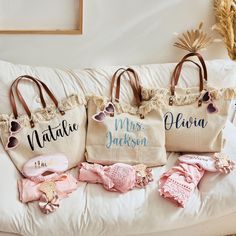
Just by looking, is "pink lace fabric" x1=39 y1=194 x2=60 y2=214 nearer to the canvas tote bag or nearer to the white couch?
the white couch

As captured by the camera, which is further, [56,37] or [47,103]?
[56,37]

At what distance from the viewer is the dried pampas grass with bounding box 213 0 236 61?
2036mm

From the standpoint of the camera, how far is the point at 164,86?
1976mm

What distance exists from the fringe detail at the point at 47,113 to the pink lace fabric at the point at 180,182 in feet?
1.84

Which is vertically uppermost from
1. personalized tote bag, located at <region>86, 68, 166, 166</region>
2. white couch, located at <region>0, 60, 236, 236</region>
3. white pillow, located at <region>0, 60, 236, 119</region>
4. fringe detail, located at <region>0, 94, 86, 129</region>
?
white pillow, located at <region>0, 60, 236, 119</region>

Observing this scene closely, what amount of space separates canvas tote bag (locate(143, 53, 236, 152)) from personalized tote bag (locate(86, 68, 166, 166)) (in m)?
0.07

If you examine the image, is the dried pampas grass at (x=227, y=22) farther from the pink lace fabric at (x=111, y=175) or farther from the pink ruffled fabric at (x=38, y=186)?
the pink ruffled fabric at (x=38, y=186)

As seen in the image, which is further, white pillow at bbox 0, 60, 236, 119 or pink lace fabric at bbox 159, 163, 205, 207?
white pillow at bbox 0, 60, 236, 119

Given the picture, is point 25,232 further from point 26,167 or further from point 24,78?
point 24,78

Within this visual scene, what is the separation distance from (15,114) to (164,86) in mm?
783

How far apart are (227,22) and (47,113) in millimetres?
1113

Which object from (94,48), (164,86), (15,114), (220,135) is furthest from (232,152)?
(15,114)

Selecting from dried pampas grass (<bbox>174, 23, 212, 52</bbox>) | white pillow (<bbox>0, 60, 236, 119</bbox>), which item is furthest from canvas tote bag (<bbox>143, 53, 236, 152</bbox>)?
dried pampas grass (<bbox>174, 23, 212, 52</bbox>)

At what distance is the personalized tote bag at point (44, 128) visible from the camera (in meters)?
1.73
